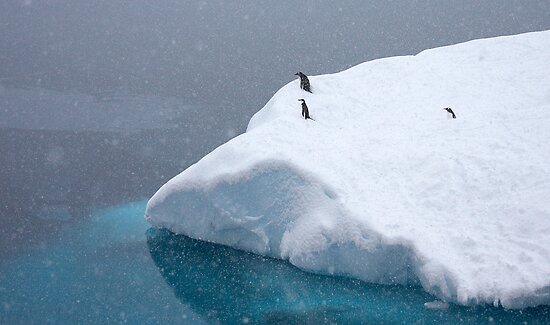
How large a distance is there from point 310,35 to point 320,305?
58.0ft

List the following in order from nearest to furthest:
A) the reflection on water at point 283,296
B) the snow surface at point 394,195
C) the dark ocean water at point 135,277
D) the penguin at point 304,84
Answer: the reflection on water at point 283,296 < the snow surface at point 394,195 < the dark ocean water at point 135,277 < the penguin at point 304,84

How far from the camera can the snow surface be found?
6445 mm

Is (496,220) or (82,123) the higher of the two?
(496,220)

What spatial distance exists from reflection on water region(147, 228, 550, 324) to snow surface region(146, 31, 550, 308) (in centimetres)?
17

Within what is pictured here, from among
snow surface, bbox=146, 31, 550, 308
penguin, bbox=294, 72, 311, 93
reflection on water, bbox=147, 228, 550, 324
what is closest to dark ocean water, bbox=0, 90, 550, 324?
reflection on water, bbox=147, 228, 550, 324

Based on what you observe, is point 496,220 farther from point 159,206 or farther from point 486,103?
point 159,206

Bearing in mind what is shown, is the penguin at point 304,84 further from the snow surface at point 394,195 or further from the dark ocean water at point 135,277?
the dark ocean water at point 135,277

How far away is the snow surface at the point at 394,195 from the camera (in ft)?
21.1

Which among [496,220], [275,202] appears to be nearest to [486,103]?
[496,220]

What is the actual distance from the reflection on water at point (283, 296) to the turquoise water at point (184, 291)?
13mm

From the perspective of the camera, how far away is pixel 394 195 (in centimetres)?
754

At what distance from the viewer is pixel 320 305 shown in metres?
6.65

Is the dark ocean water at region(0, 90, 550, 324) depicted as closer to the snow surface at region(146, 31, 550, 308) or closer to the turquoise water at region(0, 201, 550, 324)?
the turquoise water at region(0, 201, 550, 324)

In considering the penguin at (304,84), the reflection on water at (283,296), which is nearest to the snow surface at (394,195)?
the reflection on water at (283,296)
